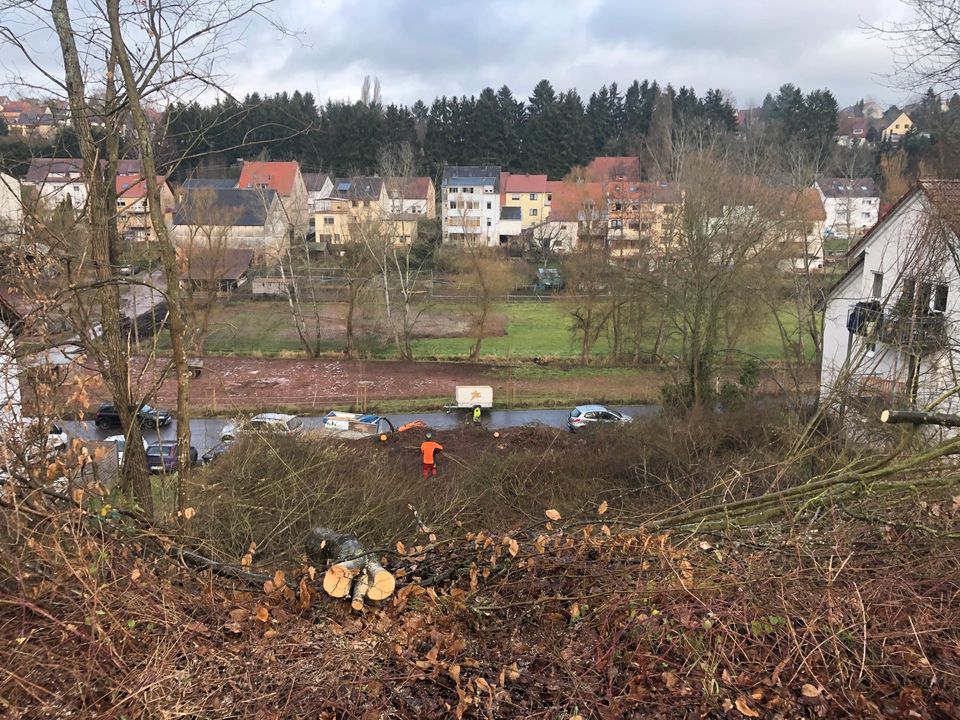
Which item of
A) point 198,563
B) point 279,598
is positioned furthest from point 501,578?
point 198,563

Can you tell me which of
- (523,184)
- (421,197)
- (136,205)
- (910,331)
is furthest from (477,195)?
(136,205)

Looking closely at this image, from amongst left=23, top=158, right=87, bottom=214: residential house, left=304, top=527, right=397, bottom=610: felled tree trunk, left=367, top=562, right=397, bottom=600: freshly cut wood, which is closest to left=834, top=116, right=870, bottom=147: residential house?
left=23, top=158, right=87, bottom=214: residential house

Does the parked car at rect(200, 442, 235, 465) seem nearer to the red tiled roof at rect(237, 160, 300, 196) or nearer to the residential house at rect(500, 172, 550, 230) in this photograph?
the red tiled roof at rect(237, 160, 300, 196)

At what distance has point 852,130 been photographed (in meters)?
82.7

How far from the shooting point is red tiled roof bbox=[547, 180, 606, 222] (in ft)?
151

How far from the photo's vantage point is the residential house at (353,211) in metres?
31.2

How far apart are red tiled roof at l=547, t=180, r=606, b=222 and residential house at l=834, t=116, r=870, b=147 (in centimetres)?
3362

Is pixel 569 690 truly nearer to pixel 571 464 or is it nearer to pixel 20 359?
pixel 20 359

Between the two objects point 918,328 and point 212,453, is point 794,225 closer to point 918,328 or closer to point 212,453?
point 918,328

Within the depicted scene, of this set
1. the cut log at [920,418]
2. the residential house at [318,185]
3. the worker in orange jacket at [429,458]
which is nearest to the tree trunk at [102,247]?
the cut log at [920,418]

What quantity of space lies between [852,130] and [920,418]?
307 feet

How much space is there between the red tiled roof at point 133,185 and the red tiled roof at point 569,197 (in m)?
35.2

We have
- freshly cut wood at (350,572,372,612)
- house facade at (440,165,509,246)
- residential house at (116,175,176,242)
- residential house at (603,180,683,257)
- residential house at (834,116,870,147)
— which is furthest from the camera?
residential house at (834,116,870,147)

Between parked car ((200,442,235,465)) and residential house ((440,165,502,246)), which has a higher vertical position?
residential house ((440,165,502,246))
